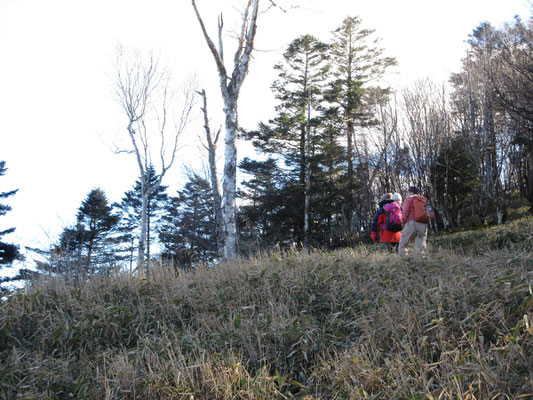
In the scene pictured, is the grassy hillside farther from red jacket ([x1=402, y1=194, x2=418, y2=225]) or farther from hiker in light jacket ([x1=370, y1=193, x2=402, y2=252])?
hiker in light jacket ([x1=370, y1=193, x2=402, y2=252])

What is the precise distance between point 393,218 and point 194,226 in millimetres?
17054

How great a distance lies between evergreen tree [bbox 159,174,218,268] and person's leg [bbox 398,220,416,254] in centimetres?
1442

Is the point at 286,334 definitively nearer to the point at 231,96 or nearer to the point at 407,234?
the point at 407,234

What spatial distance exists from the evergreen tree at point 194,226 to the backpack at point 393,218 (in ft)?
45.8

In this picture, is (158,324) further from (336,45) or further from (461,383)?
(336,45)

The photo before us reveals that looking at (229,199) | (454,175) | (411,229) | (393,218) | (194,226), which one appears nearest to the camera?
(411,229)

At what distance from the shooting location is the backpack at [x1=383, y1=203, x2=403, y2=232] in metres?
8.67

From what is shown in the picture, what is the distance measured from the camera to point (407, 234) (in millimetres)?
8250

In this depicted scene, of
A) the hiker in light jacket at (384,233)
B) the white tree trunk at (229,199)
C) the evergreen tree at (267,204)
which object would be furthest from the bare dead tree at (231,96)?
the evergreen tree at (267,204)

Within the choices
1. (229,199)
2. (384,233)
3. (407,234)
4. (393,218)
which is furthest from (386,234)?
(229,199)

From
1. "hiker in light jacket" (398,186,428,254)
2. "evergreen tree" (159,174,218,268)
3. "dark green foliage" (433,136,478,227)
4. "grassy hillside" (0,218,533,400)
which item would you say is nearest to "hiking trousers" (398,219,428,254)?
"hiker in light jacket" (398,186,428,254)

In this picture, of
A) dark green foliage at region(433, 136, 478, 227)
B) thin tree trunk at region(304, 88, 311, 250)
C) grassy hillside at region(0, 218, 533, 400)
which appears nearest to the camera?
grassy hillside at region(0, 218, 533, 400)

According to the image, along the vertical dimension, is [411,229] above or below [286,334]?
above

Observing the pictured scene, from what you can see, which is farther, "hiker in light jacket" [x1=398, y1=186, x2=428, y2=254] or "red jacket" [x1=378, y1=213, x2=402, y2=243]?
"red jacket" [x1=378, y1=213, x2=402, y2=243]
